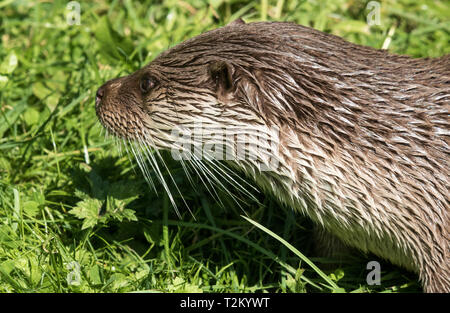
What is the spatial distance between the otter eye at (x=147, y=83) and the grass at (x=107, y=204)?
1.45ft

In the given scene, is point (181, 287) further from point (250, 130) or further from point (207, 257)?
point (250, 130)

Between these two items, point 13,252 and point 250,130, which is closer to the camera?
point 250,130

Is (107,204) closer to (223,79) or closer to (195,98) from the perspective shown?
(195,98)

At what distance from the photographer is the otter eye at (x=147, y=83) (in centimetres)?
240

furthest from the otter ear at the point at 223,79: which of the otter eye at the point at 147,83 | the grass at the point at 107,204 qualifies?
the grass at the point at 107,204

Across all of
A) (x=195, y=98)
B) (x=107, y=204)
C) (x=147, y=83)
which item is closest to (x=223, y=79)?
(x=195, y=98)

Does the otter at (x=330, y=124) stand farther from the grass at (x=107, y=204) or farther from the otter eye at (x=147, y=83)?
the grass at (x=107, y=204)

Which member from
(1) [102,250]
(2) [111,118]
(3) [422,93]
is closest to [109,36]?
(2) [111,118]

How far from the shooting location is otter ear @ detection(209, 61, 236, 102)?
218 cm

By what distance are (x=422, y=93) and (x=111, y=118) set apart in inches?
46.7

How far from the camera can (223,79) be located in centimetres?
220

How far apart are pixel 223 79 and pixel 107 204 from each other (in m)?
0.77

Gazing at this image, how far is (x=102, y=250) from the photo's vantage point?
2641mm

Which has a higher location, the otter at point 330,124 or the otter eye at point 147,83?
the otter eye at point 147,83
